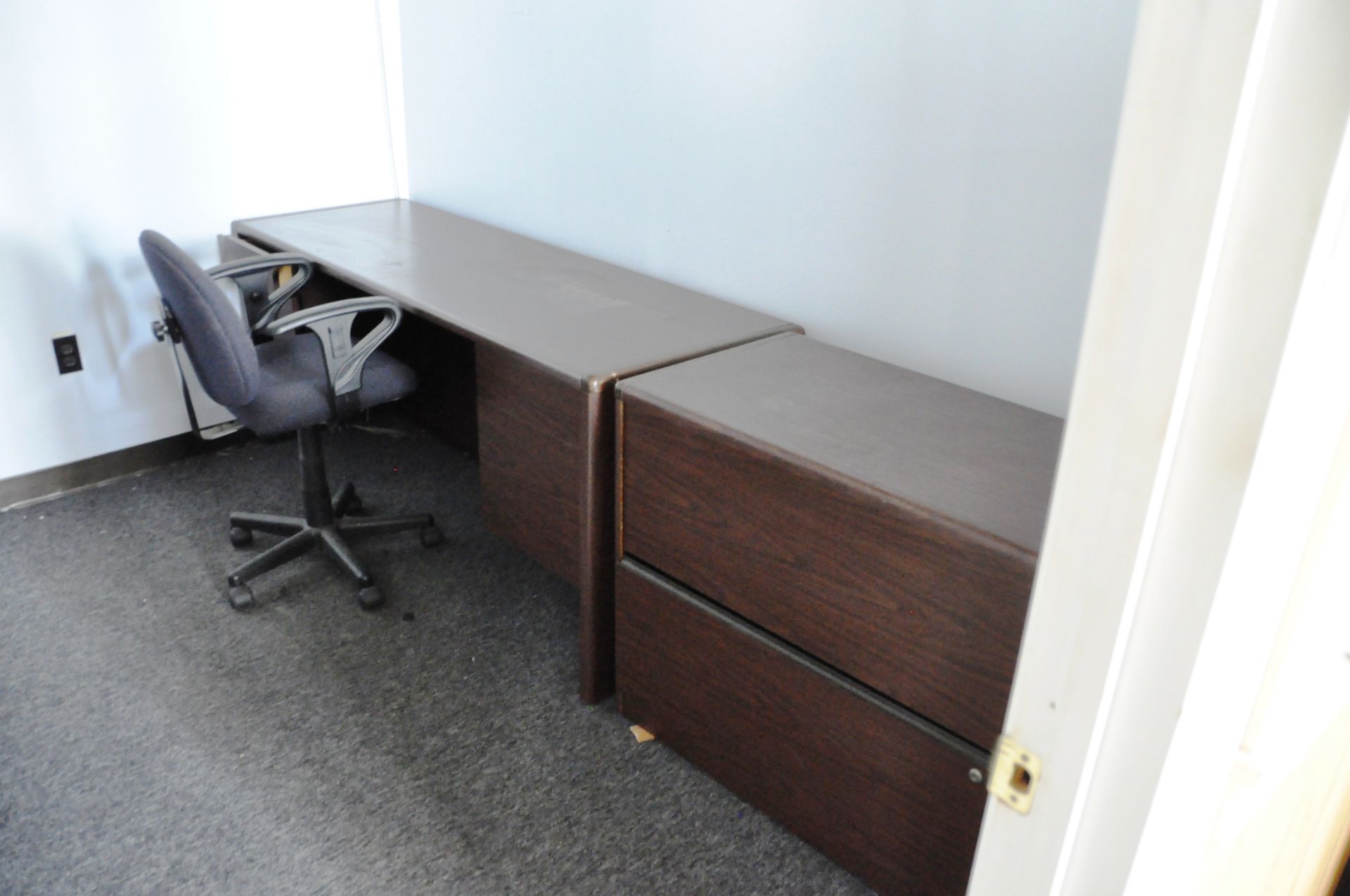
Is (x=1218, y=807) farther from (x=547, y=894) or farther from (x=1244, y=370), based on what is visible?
(x=547, y=894)

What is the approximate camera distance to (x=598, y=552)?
1.81 meters

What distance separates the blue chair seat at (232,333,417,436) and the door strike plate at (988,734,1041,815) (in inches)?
71.5

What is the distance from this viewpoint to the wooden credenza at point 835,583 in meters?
1.31

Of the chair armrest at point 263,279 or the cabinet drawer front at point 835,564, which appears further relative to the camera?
the chair armrest at point 263,279

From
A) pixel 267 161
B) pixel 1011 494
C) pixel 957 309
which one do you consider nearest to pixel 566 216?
pixel 267 161

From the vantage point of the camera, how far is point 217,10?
254cm

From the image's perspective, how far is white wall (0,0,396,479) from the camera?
7.73 ft

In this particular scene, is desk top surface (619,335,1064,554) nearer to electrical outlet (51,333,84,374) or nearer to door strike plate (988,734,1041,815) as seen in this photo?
door strike plate (988,734,1041,815)

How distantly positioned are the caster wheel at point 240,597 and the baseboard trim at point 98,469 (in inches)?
31.0

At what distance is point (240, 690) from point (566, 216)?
53.8 inches

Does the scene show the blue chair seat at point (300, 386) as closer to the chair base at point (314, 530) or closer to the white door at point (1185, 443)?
the chair base at point (314, 530)

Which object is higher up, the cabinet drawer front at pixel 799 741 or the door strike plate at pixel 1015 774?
the door strike plate at pixel 1015 774

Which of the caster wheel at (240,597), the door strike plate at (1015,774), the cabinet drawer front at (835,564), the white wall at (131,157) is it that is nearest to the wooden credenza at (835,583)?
the cabinet drawer front at (835,564)

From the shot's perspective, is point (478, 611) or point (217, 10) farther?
point (217, 10)
